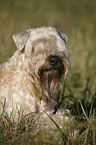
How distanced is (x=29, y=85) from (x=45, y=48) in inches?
22.7

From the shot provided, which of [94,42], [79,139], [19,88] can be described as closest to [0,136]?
[19,88]

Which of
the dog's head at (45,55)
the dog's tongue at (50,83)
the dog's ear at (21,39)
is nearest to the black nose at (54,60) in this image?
the dog's head at (45,55)

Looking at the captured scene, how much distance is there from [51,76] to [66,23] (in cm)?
702

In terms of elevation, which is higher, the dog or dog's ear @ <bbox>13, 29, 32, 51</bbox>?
dog's ear @ <bbox>13, 29, 32, 51</bbox>

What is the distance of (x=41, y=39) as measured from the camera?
317 cm

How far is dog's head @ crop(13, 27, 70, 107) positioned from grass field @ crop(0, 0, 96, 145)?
569mm

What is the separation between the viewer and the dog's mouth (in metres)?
3.12

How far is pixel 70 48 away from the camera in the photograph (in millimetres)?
6215

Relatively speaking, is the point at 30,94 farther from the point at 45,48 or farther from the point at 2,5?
the point at 2,5

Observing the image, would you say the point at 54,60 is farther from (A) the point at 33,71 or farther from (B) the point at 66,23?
(B) the point at 66,23

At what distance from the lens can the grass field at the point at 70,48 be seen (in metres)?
2.83

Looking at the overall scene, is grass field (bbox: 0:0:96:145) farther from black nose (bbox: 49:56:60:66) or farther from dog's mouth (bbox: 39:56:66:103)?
black nose (bbox: 49:56:60:66)

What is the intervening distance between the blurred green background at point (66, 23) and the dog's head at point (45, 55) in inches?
77.8

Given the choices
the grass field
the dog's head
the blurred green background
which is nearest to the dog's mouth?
the dog's head
